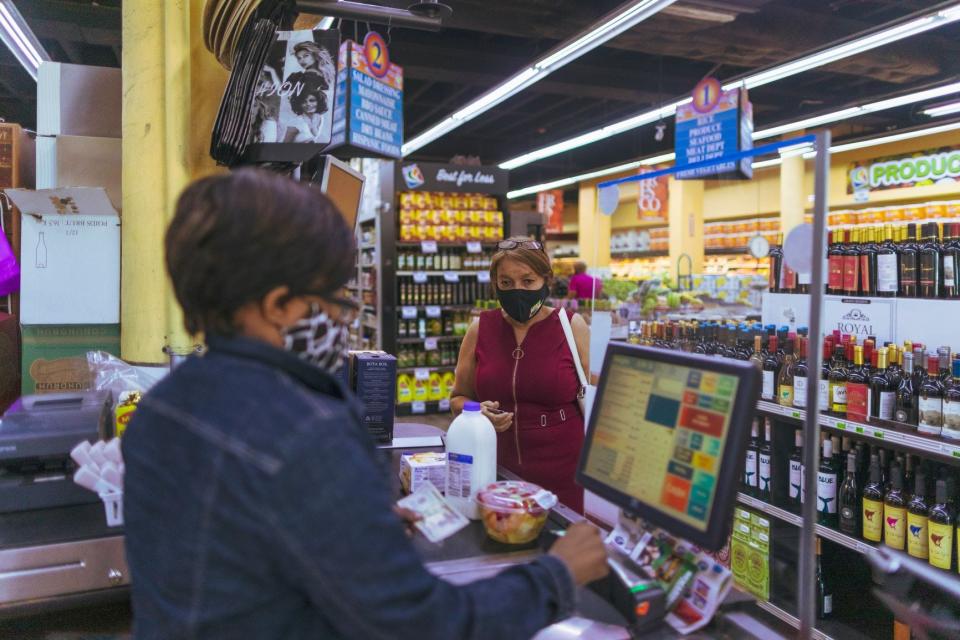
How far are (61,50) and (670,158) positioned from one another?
33.2 ft

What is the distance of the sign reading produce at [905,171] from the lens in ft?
33.9

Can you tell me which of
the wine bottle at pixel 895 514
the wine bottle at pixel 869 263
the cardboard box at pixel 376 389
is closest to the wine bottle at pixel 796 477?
the wine bottle at pixel 895 514

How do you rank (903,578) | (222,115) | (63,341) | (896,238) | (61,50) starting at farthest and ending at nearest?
(61,50)
(896,238)
(63,341)
(222,115)
(903,578)

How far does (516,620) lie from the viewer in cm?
97

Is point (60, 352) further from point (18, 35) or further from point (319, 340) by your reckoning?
point (18, 35)

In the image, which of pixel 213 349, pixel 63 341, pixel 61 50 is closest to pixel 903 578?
pixel 213 349

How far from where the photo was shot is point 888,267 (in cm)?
340

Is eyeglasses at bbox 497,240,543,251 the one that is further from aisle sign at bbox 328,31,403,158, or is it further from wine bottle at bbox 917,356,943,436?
wine bottle at bbox 917,356,943,436

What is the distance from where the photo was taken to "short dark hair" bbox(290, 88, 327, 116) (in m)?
2.39

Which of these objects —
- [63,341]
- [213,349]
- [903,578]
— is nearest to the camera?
[213,349]

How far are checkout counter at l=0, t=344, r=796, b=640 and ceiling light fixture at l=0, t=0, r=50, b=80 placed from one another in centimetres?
451

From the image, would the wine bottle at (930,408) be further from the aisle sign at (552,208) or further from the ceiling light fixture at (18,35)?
the aisle sign at (552,208)

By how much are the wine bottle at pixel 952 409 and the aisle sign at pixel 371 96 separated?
3003 mm

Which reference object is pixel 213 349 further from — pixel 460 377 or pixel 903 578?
pixel 460 377
